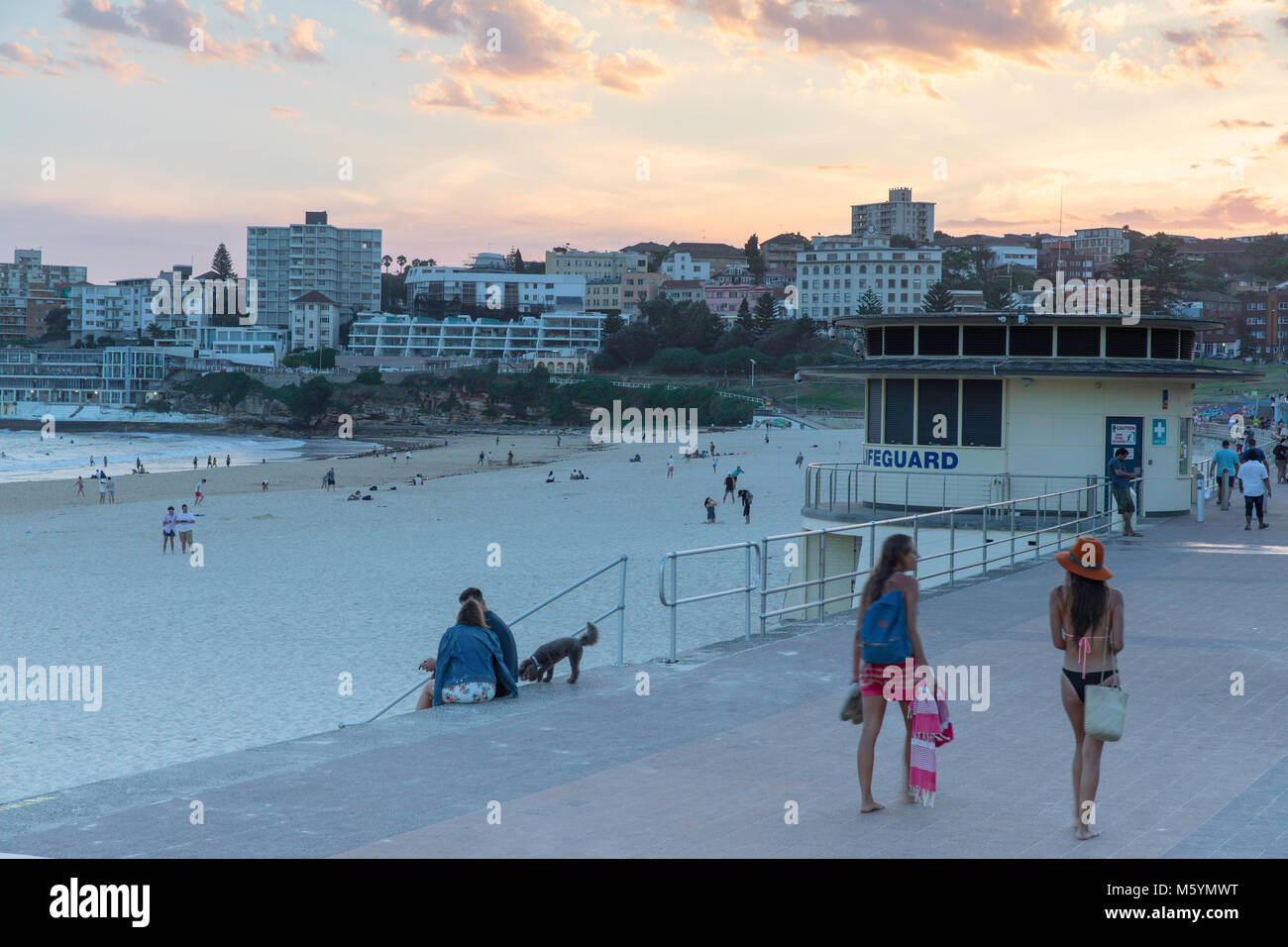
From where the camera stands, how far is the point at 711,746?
295 inches

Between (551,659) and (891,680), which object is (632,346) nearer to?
(551,659)

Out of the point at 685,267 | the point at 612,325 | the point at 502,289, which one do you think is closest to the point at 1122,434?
the point at 612,325

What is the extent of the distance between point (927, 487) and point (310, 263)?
176246mm

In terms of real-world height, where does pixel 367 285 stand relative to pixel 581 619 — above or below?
above

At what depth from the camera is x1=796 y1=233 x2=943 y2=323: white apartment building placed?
145875 mm

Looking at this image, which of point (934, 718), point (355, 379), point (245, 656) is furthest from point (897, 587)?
point (355, 379)

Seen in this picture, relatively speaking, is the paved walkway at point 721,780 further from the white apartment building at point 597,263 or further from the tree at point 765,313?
the white apartment building at point 597,263

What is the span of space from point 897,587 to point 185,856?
3507 mm

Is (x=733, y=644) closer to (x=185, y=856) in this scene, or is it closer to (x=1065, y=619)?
(x=1065, y=619)

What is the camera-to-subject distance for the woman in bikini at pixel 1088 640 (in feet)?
18.9

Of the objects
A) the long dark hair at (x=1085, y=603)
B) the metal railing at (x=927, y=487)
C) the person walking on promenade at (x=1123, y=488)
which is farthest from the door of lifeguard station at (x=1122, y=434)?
the long dark hair at (x=1085, y=603)

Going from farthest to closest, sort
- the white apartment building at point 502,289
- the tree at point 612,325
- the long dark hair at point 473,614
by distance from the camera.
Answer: the white apartment building at point 502,289 → the tree at point 612,325 → the long dark hair at point 473,614

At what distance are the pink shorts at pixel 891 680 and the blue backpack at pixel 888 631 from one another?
0.03 metres

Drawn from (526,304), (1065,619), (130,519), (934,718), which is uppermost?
(526,304)
